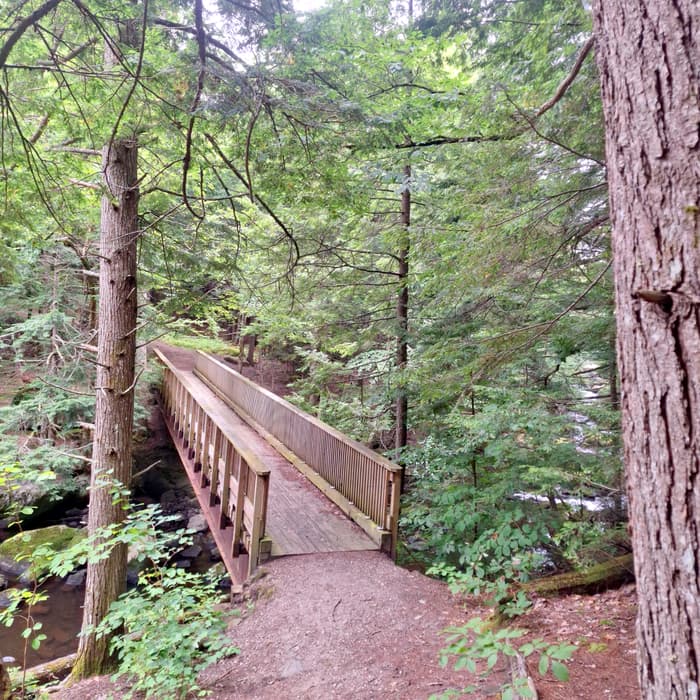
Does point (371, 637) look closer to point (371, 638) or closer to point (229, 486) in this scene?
point (371, 638)

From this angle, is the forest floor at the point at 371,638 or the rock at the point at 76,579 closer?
the forest floor at the point at 371,638

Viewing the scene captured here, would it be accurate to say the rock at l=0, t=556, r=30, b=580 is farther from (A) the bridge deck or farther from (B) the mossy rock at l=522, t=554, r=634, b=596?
(B) the mossy rock at l=522, t=554, r=634, b=596

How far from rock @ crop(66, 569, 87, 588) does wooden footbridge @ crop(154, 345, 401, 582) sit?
2582mm

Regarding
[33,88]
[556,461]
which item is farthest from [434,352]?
[33,88]

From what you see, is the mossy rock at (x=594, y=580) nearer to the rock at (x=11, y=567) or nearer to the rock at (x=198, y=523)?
the rock at (x=198, y=523)

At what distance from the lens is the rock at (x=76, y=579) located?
24.8ft

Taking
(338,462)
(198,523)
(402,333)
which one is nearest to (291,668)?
(338,462)

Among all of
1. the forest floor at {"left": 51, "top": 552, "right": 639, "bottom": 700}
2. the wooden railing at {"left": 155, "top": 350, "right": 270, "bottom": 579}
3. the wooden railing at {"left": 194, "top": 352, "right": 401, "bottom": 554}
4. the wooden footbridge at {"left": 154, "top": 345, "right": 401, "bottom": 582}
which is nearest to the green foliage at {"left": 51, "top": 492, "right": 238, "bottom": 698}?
the forest floor at {"left": 51, "top": 552, "right": 639, "bottom": 700}

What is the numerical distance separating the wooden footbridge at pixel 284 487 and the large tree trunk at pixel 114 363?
1.20 meters

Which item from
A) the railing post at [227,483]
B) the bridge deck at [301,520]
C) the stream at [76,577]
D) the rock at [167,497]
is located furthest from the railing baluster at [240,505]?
the rock at [167,497]

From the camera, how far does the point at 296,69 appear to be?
3205 mm

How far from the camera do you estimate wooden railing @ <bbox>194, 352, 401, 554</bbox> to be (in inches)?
196

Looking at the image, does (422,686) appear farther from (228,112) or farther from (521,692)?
(228,112)

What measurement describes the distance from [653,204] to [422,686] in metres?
3.03
